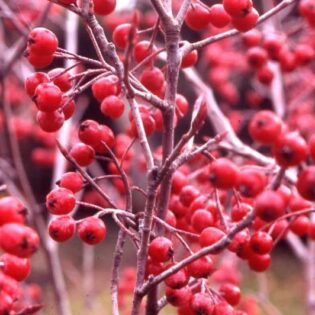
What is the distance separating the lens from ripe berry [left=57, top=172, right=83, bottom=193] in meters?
1.26

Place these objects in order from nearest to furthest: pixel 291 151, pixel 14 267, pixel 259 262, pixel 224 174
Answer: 1. pixel 291 151
2. pixel 224 174
3. pixel 14 267
4. pixel 259 262

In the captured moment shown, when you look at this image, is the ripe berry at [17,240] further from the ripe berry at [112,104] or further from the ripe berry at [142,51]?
the ripe berry at [142,51]

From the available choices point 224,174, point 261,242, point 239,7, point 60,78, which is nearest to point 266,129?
point 224,174

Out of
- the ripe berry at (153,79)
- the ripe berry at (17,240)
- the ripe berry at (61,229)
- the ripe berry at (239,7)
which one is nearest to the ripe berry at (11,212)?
the ripe berry at (17,240)

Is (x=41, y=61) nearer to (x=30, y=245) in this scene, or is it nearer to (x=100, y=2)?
(x=100, y=2)

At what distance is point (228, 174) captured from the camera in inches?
38.1

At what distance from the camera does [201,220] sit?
1.34 metres

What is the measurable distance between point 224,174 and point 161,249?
27cm

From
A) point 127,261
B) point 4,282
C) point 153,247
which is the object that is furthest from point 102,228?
point 127,261

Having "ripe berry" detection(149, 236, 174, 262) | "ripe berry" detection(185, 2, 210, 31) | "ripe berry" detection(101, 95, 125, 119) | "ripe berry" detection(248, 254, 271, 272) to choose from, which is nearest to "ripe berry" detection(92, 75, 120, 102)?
"ripe berry" detection(101, 95, 125, 119)

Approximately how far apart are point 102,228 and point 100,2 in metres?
0.52

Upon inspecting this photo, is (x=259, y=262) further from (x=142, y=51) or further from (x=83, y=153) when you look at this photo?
(x=142, y=51)

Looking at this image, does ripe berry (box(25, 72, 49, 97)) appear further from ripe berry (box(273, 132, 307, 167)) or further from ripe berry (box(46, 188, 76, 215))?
ripe berry (box(273, 132, 307, 167))

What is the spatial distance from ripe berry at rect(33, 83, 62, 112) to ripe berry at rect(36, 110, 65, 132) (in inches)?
1.7
